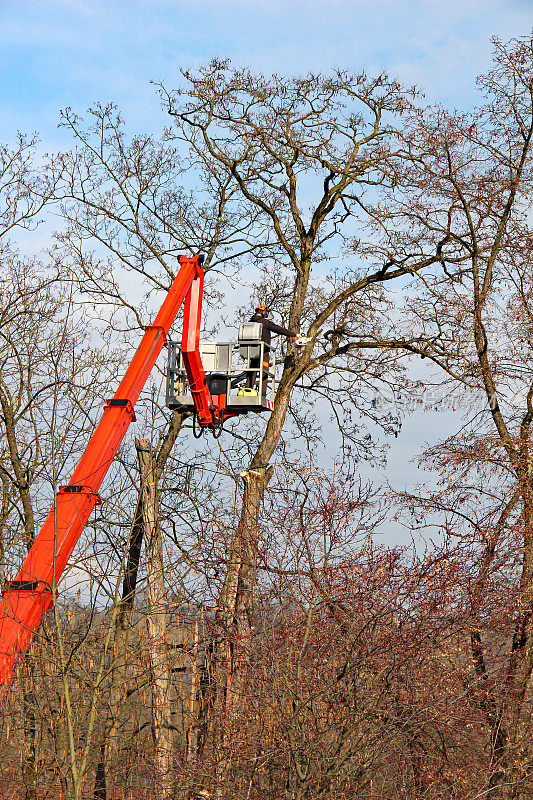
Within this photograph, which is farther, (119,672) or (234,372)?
(234,372)

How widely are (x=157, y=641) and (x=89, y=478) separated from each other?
6.66 ft

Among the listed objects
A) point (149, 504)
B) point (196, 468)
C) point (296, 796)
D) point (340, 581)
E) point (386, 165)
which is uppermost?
point (386, 165)

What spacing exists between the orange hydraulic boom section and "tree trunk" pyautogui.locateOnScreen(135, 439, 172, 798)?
2.21 feet

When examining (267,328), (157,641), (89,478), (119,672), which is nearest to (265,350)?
(267,328)

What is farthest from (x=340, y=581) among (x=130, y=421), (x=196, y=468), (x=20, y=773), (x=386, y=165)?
(x=386, y=165)

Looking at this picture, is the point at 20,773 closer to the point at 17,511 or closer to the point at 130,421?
the point at 130,421

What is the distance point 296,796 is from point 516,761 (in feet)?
12.2

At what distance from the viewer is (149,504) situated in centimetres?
1141

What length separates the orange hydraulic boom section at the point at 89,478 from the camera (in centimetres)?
805

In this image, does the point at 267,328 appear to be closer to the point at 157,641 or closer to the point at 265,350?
the point at 265,350

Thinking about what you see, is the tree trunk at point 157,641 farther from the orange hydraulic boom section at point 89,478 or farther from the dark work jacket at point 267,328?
the dark work jacket at point 267,328

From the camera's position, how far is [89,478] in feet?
29.9

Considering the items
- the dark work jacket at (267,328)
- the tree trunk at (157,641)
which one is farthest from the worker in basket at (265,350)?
the tree trunk at (157,641)

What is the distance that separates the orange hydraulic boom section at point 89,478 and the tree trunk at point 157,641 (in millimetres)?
674
